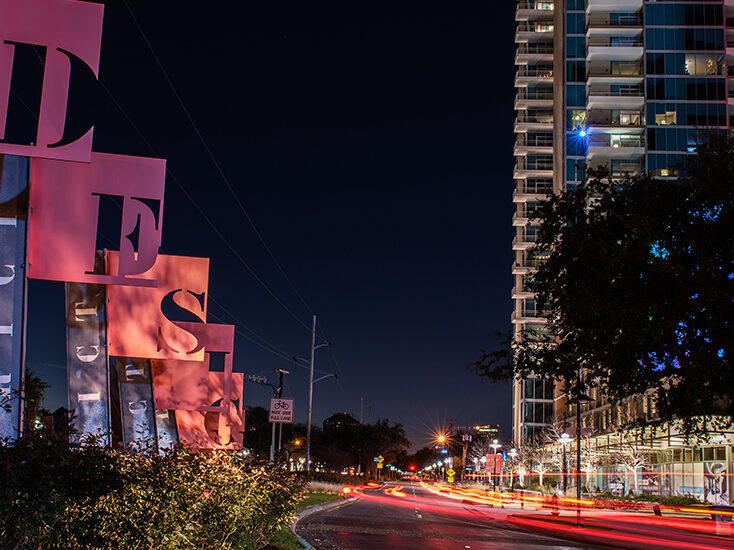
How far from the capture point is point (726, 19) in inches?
3984

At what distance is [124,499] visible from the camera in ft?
29.1

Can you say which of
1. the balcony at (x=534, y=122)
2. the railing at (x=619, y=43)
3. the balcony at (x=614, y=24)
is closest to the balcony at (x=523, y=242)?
the balcony at (x=534, y=122)

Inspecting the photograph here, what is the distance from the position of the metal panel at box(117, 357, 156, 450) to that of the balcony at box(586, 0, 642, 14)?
9545 centimetres

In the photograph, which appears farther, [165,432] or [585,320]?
[165,432]

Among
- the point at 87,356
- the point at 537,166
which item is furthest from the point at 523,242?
the point at 87,356

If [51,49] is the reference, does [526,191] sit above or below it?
above

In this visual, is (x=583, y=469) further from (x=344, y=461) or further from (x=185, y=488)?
(x=185, y=488)

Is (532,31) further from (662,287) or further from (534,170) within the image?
(662,287)

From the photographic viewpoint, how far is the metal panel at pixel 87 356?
19297mm

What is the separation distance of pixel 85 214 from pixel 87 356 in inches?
208

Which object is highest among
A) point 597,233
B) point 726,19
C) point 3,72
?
point 726,19

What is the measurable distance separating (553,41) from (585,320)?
117 meters

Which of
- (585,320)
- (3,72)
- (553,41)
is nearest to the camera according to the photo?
(3,72)

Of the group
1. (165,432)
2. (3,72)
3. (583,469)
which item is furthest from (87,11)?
(583,469)
